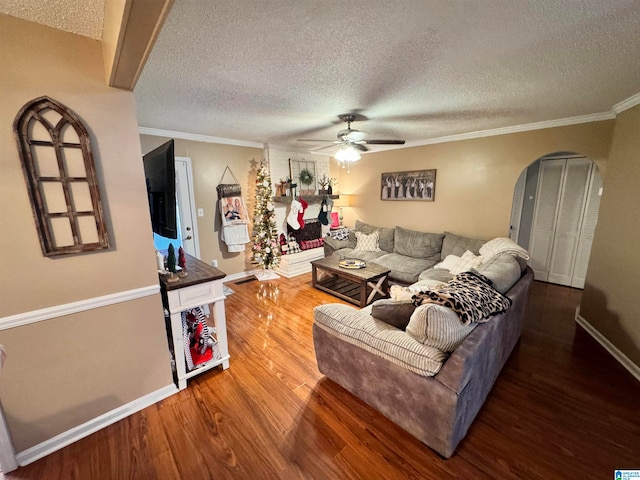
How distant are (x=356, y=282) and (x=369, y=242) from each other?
1.21 meters

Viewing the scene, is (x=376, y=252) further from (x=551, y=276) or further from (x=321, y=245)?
(x=551, y=276)

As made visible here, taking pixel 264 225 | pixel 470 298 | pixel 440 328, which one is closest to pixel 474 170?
pixel 470 298

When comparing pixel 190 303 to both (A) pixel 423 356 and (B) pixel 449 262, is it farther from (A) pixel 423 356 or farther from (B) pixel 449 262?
(B) pixel 449 262

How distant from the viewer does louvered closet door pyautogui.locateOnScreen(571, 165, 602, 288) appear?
3605 millimetres

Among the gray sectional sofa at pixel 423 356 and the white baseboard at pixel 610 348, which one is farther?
the white baseboard at pixel 610 348

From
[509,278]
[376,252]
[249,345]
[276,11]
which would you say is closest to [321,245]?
[376,252]

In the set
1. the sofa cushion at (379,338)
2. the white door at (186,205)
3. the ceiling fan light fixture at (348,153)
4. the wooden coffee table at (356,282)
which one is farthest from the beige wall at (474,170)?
the white door at (186,205)

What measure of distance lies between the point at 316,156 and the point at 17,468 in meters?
5.30

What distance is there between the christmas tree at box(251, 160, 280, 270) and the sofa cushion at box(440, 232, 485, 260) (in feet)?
9.20

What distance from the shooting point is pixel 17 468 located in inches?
57.6

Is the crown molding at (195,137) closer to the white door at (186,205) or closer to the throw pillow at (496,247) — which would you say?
the white door at (186,205)

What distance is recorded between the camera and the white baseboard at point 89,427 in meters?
1.51

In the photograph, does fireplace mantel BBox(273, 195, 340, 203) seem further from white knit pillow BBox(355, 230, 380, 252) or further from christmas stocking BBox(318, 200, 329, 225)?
white knit pillow BBox(355, 230, 380, 252)

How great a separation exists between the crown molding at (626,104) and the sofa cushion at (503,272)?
176cm
